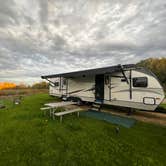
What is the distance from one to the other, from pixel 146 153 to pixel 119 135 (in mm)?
1192

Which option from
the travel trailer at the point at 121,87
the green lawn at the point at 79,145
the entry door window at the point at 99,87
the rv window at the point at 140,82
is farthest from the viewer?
the entry door window at the point at 99,87

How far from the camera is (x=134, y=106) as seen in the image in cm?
710

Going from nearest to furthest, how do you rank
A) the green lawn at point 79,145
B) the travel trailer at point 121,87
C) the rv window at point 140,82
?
the green lawn at point 79,145 < the travel trailer at point 121,87 < the rv window at point 140,82

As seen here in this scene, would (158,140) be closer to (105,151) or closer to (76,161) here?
(105,151)

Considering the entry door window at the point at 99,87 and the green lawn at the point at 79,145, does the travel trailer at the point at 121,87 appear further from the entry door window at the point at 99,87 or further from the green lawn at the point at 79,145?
the green lawn at the point at 79,145

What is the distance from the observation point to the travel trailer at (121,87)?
6.58m

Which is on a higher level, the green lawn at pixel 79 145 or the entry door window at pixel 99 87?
the entry door window at pixel 99 87

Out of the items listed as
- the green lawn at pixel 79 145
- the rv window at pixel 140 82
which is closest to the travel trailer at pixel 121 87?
the rv window at pixel 140 82

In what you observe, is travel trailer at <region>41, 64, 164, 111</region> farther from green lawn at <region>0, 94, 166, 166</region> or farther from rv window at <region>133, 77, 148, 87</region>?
green lawn at <region>0, 94, 166, 166</region>

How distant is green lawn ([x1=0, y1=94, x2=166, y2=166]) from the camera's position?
115 inches

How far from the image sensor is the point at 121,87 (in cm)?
762

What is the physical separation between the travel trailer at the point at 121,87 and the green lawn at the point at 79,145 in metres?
2.05

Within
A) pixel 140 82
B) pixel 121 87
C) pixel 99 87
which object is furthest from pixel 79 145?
pixel 99 87

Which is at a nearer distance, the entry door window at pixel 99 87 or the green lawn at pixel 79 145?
the green lawn at pixel 79 145
